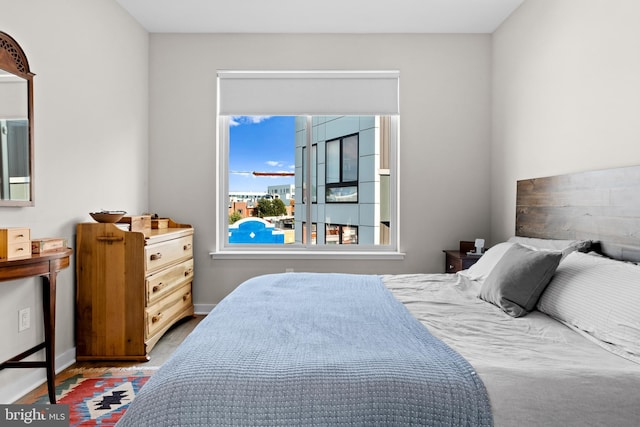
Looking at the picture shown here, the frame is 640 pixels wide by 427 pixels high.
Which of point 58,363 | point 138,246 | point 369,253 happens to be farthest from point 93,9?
point 369,253

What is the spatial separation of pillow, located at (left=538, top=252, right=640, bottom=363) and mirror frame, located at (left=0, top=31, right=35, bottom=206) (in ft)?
9.11

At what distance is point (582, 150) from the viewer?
270cm

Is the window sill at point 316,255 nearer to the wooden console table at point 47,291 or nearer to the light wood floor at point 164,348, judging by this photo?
the light wood floor at point 164,348

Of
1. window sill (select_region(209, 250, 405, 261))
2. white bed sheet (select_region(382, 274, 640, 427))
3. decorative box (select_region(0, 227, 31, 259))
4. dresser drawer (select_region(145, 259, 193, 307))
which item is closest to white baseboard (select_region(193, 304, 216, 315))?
dresser drawer (select_region(145, 259, 193, 307))

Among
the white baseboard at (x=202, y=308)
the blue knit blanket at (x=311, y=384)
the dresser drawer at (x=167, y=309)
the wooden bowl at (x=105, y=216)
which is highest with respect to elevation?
the wooden bowl at (x=105, y=216)

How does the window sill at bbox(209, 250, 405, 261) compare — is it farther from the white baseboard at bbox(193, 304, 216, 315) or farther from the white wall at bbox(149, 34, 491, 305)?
the white baseboard at bbox(193, 304, 216, 315)

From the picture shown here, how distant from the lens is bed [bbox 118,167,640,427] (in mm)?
1187

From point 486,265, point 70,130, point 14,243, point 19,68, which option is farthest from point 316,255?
point 19,68

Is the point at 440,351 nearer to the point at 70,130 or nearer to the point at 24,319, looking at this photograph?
the point at 24,319

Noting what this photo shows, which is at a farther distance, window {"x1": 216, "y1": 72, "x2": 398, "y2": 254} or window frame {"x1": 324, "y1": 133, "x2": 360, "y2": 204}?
window frame {"x1": 324, "y1": 133, "x2": 360, "y2": 204}

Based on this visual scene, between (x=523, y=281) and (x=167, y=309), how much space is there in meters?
2.62

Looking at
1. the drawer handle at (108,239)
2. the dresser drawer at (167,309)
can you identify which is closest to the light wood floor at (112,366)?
the dresser drawer at (167,309)

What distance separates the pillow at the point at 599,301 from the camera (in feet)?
4.98

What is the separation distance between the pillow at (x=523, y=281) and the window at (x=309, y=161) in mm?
2163
